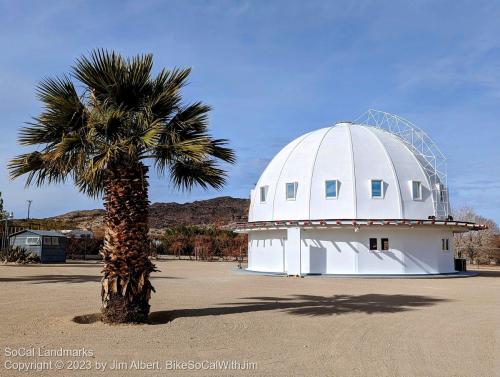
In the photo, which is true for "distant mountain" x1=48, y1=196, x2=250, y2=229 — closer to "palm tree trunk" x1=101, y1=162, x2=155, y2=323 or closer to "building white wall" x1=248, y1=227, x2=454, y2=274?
"building white wall" x1=248, y1=227, x2=454, y2=274

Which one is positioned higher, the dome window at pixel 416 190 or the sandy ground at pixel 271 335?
the dome window at pixel 416 190

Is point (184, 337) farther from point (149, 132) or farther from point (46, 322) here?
point (149, 132)

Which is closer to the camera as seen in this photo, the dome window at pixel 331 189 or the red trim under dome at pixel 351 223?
the red trim under dome at pixel 351 223

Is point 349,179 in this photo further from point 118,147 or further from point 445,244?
point 118,147

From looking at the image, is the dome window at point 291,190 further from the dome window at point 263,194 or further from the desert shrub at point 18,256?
the desert shrub at point 18,256

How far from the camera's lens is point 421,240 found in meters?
28.3

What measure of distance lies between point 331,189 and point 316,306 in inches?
595

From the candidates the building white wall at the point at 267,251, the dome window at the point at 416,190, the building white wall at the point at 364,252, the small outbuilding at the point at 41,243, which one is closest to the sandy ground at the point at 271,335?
the building white wall at the point at 364,252

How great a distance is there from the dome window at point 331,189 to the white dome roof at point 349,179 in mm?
165

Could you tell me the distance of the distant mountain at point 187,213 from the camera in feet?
354

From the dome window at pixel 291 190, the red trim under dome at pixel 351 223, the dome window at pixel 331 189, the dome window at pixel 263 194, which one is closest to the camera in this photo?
the red trim under dome at pixel 351 223

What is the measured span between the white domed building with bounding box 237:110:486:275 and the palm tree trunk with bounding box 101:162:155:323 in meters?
17.1

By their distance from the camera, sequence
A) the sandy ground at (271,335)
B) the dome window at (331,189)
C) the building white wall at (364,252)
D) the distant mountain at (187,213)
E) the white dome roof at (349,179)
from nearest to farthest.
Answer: the sandy ground at (271,335) → the building white wall at (364,252) → the white dome roof at (349,179) → the dome window at (331,189) → the distant mountain at (187,213)

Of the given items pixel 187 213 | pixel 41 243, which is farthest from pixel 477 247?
pixel 187 213
